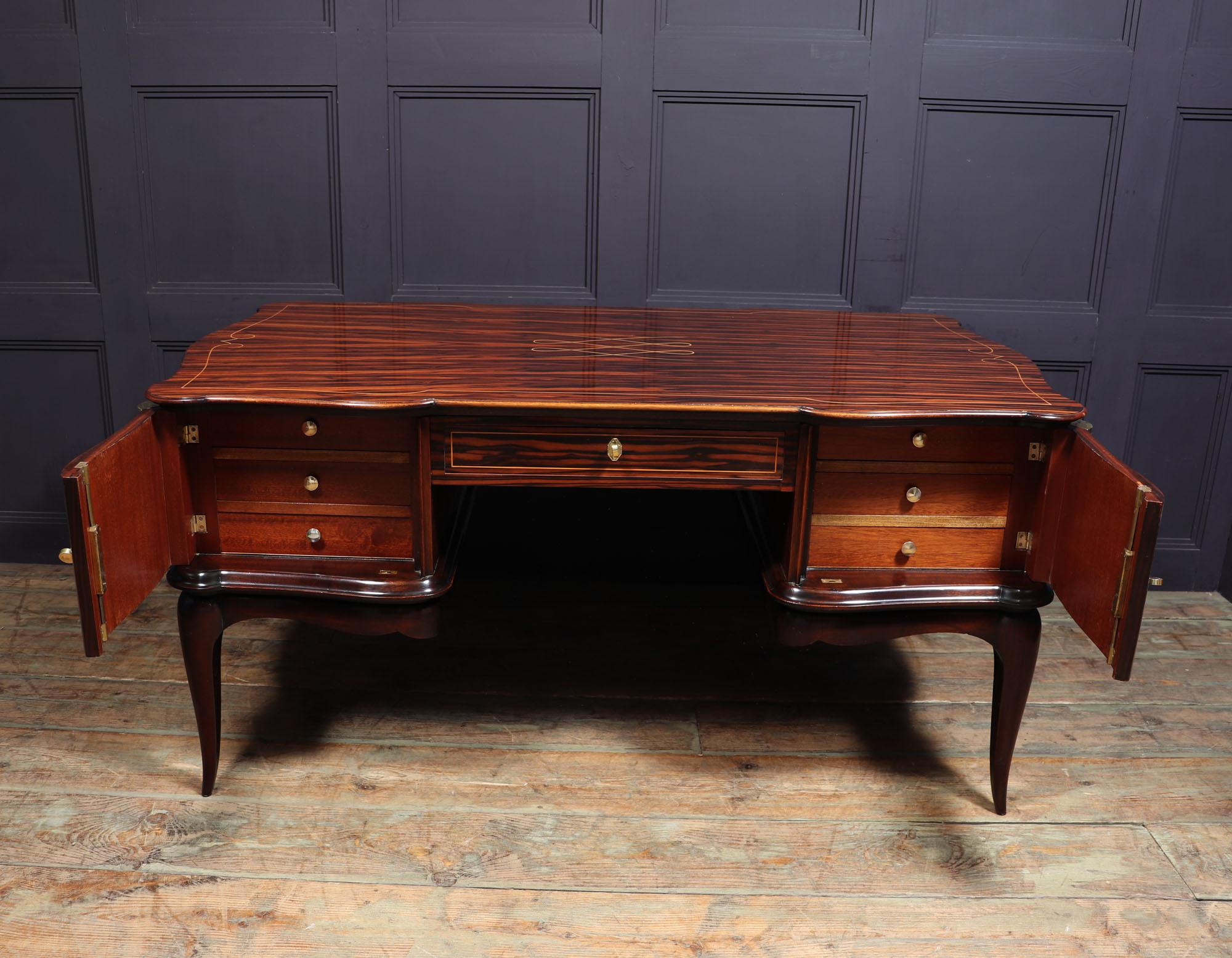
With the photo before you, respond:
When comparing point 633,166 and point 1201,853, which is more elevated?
point 633,166

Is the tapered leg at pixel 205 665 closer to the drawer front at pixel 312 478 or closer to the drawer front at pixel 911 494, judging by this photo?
the drawer front at pixel 312 478

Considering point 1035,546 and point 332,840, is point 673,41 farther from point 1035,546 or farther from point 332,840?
point 332,840

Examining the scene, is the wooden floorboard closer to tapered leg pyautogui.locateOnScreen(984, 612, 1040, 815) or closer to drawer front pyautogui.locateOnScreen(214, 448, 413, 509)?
tapered leg pyautogui.locateOnScreen(984, 612, 1040, 815)

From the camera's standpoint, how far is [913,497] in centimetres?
165

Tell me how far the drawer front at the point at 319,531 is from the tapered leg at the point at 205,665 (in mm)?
119

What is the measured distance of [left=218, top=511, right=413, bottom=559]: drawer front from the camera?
66.1 inches

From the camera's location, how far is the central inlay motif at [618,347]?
6.23ft

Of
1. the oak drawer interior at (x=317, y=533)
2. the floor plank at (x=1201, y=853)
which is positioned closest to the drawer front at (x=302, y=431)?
the oak drawer interior at (x=317, y=533)

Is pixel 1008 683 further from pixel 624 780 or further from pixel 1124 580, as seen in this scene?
pixel 624 780

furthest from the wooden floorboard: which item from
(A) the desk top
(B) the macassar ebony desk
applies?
(A) the desk top

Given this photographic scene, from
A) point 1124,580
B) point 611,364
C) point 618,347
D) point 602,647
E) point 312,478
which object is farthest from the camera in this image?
point 602,647

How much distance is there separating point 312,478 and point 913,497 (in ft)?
3.26

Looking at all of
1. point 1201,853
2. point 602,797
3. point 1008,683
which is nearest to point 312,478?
point 602,797

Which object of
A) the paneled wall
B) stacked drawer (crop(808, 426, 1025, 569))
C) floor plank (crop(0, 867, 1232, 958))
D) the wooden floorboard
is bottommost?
floor plank (crop(0, 867, 1232, 958))
